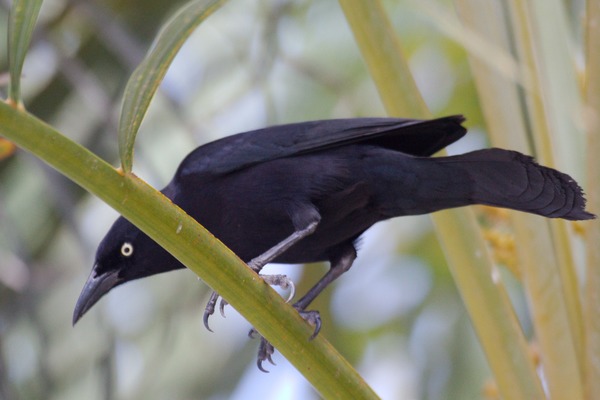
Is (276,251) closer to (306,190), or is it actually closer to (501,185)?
(306,190)

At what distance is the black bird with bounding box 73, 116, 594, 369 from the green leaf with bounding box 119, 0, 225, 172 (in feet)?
2.99

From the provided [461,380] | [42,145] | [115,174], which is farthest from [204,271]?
[461,380]

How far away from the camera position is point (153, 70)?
1.54 m

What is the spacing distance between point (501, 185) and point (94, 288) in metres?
1.24

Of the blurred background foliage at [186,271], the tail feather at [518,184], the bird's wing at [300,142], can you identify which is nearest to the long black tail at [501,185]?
the tail feather at [518,184]

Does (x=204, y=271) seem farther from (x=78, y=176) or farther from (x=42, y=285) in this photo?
(x=42, y=285)

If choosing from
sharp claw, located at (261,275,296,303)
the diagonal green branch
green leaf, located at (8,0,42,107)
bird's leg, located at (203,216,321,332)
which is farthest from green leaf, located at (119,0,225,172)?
bird's leg, located at (203,216,321,332)

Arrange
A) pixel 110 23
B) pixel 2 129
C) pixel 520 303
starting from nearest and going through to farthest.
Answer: pixel 2 129 < pixel 110 23 < pixel 520 303

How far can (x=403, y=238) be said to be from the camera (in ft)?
13.9

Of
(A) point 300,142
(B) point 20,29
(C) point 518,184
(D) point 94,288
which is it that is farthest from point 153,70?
(D) point 94,288

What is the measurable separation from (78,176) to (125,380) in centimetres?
228

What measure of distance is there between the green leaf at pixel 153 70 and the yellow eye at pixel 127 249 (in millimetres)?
1322

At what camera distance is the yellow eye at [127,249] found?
2.82 m

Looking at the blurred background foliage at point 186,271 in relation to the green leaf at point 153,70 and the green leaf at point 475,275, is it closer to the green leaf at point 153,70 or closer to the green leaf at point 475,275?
the green leaf at point 475,275
